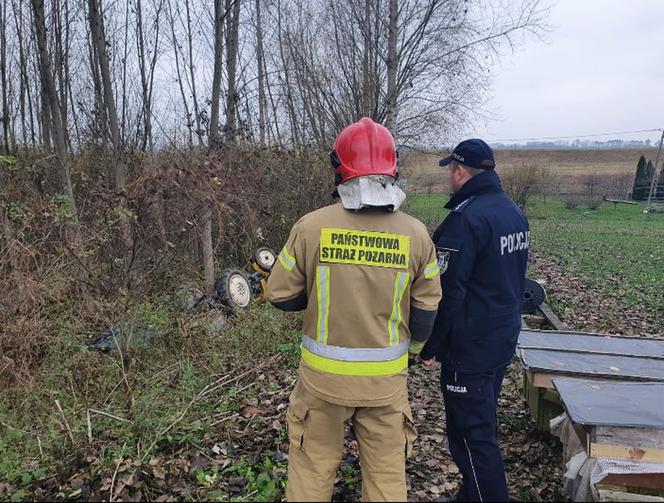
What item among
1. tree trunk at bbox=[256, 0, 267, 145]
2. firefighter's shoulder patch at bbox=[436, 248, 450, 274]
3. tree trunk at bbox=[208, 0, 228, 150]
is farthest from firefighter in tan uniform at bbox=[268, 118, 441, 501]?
tree trunk at bbox=[256, 0, 267, 145]

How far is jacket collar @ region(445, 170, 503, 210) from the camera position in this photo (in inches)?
118

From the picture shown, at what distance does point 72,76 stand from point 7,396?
8.87 meters

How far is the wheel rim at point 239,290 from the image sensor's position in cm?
750

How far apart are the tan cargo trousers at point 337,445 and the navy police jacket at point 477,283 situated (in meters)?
0.64

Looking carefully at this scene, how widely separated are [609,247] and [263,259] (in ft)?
37.5

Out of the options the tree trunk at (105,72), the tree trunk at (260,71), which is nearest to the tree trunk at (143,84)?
the tree trunk at (105,72)

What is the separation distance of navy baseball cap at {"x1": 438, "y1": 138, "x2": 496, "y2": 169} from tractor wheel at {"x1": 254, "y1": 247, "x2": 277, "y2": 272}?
5925mm

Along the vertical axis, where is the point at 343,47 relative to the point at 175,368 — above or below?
above

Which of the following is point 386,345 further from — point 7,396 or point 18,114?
point 18,114

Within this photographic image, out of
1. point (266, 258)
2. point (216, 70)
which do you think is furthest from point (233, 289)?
point (216, 70)

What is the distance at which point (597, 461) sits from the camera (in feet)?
9.39

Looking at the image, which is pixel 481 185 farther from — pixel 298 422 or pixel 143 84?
pixel 143 84

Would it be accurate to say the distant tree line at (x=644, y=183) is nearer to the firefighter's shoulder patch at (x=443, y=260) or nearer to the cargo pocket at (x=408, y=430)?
the firefighter's shoulder patch at (x=443, y=260)

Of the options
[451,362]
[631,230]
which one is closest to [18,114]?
[451,362]
